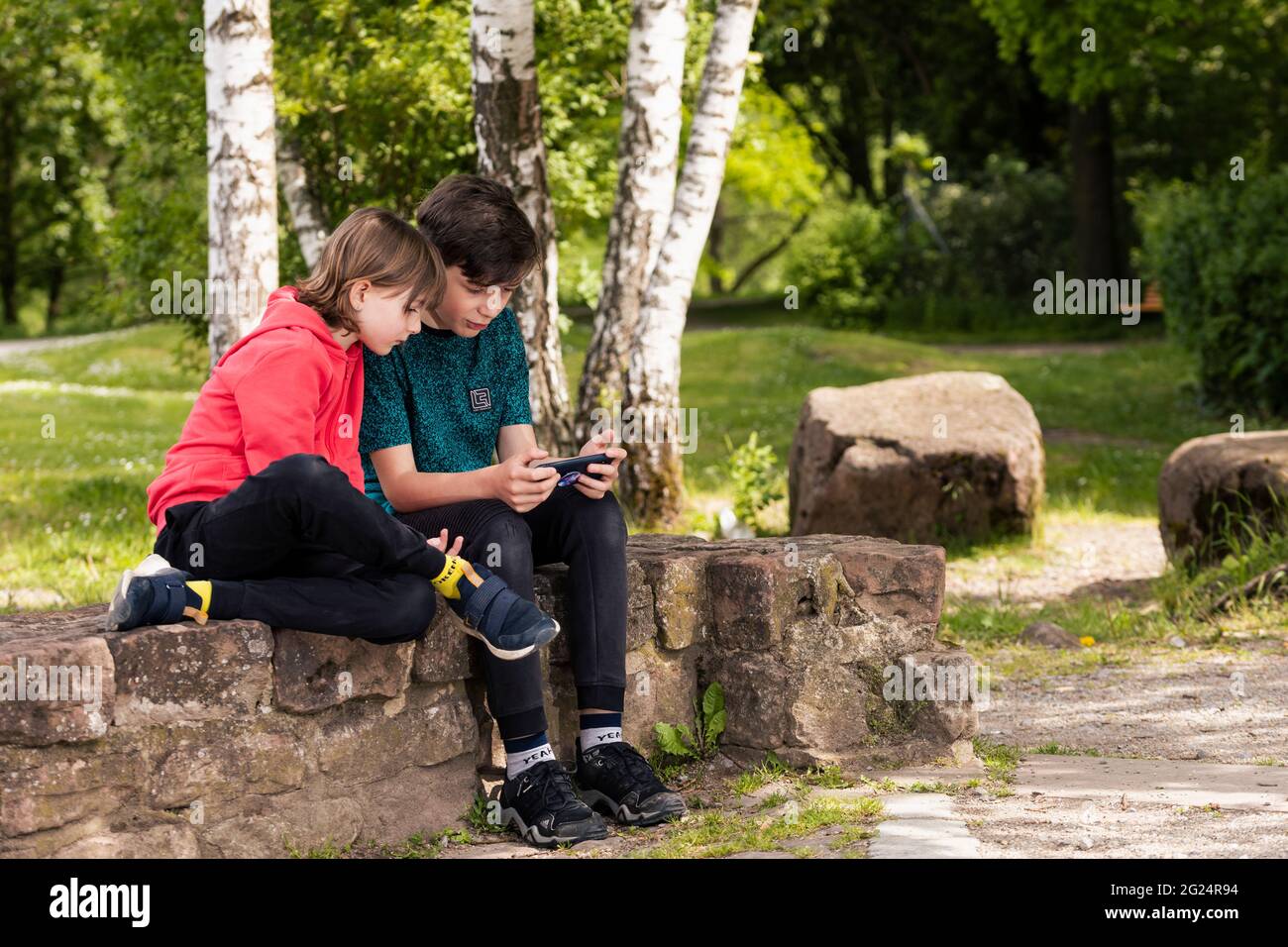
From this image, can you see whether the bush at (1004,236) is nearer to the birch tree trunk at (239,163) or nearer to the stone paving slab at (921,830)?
the birch tree trunk at (239,163)

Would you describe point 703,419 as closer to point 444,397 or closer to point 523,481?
point 444,397

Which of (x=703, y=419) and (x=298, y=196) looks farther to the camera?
(x=703, y=419)

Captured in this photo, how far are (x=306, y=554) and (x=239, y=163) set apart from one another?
13.6 feet

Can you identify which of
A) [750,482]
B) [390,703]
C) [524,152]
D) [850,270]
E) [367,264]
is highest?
[850,270]

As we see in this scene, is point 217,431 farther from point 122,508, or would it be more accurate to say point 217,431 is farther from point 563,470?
point 122,508

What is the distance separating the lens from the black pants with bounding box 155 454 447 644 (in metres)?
3.55

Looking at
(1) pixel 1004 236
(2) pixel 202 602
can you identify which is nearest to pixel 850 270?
(1) pixel 1004 236

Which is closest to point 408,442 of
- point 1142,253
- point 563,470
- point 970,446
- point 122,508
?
point 563,470

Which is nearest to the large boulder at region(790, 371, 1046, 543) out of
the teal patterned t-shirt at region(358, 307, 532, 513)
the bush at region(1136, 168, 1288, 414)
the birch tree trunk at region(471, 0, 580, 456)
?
the birch tree trunk at region(471, 0, 580, 456)

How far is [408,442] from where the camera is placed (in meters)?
4.19

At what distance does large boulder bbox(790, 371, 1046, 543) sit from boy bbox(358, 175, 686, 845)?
5085 mm

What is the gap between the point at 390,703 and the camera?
12.8 ft

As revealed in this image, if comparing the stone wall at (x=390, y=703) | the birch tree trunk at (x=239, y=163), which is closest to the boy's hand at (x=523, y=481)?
the stone wall at (x=390, y=703)

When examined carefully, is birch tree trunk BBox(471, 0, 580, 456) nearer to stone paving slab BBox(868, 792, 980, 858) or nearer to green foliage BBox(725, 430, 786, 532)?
green foliage BBox(725, 430, 786, 532)
